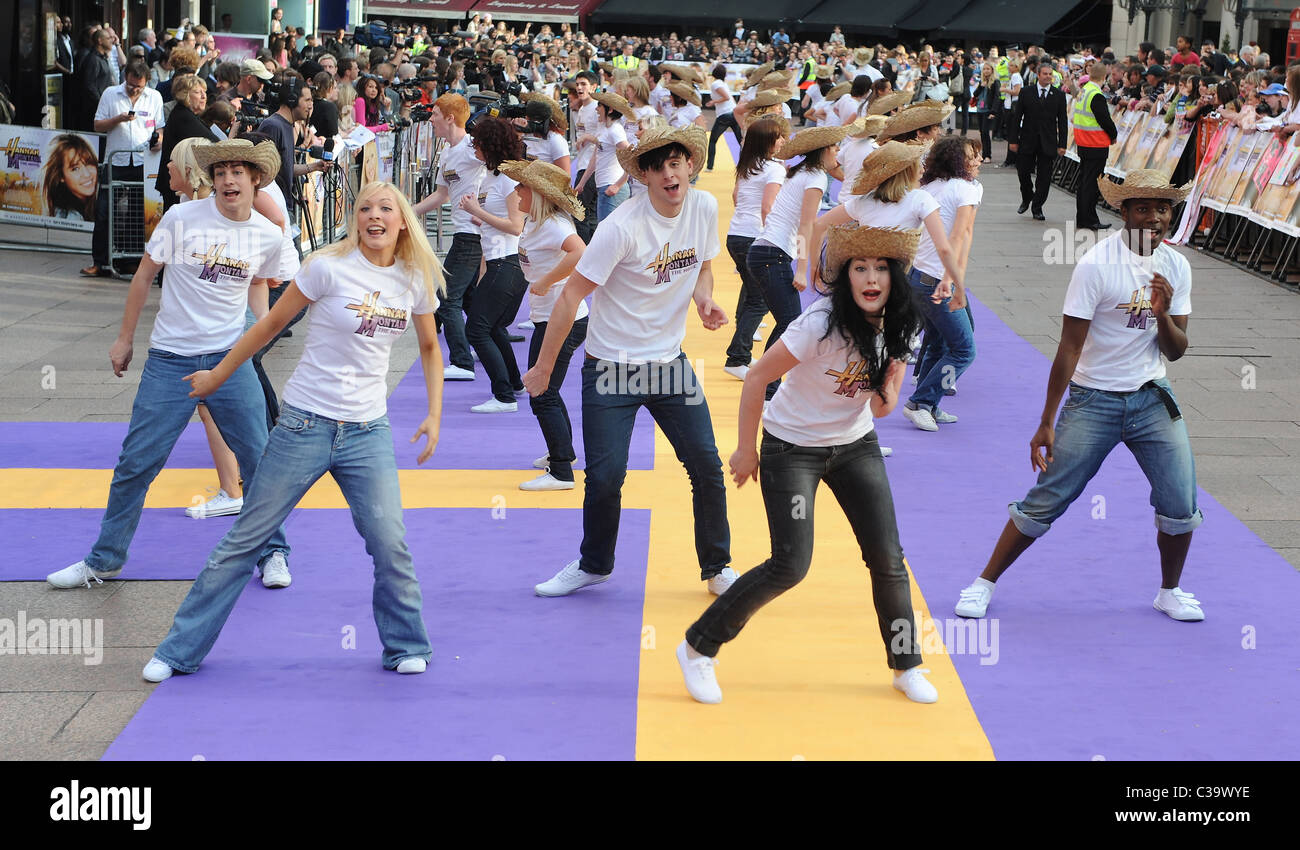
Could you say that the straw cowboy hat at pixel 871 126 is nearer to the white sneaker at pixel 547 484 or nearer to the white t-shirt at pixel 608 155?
the white t-shirt at pixel 608 155

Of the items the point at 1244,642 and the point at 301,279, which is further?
the point at 1244,642

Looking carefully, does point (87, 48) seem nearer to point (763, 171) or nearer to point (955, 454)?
point (763, 171)

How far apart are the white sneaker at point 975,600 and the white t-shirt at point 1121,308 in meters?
0.94

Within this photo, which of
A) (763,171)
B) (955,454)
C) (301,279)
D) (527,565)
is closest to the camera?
(301,279)

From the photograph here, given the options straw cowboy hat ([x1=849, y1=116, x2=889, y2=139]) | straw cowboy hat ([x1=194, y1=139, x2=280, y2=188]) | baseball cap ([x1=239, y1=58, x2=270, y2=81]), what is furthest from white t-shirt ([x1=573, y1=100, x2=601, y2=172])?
straw cowboy hat ([x1=194, y1=139, x2=280, y2=188])

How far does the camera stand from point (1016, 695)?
17.8ft

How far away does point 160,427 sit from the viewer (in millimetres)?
6285

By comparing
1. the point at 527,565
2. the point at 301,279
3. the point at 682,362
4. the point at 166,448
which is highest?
the point at 301,279

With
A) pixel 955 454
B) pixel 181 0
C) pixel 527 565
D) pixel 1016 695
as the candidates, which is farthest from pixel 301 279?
pixel 181 0

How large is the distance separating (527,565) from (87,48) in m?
15.5

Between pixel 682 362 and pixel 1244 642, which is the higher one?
pixel 682 362

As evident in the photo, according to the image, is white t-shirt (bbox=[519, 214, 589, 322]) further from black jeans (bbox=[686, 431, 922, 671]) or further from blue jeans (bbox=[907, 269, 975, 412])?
black jeans (bbox=[686, 431, 922, 671])

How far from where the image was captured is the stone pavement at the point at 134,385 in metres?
5.29

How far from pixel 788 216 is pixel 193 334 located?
4246 mm
